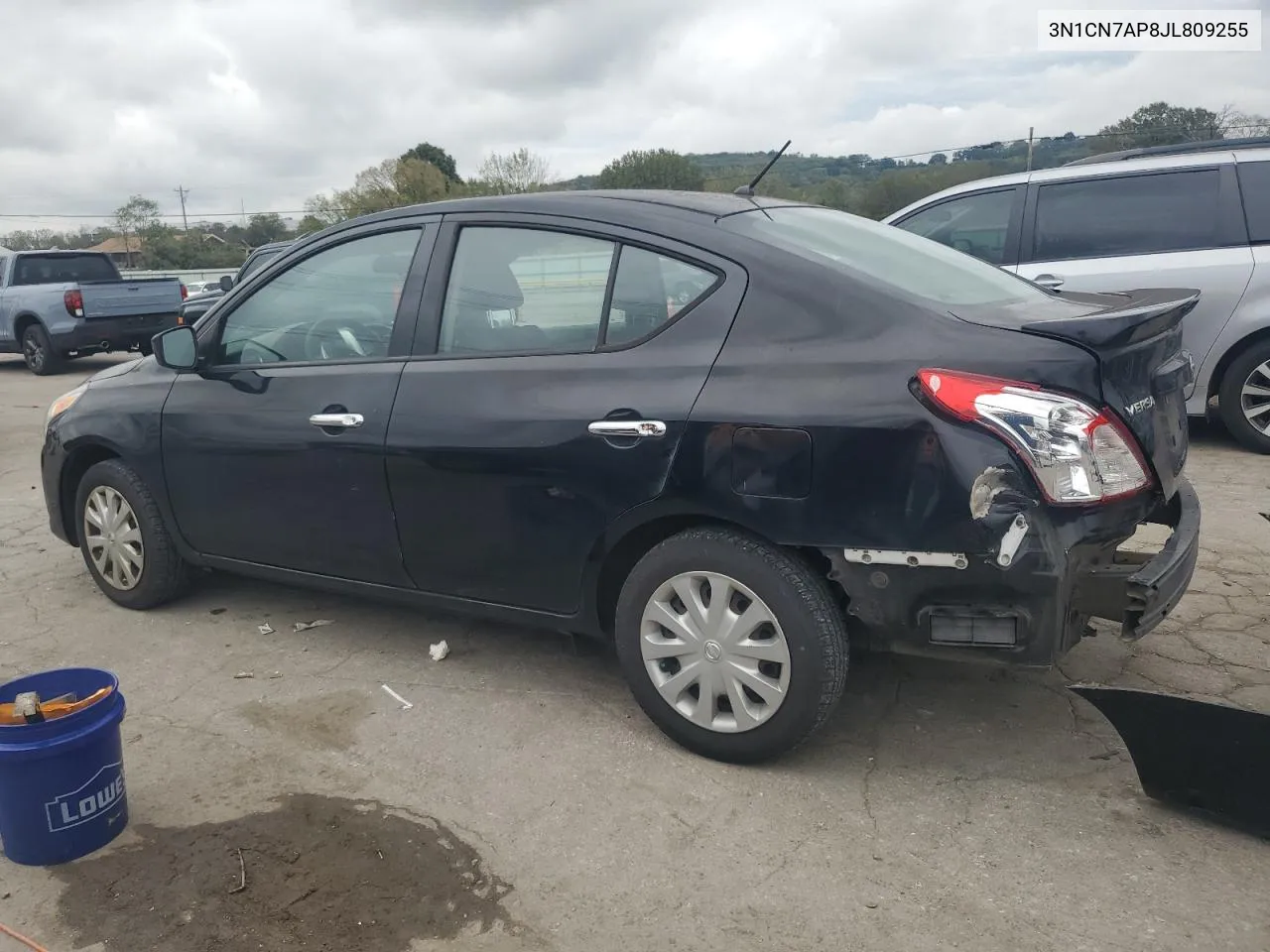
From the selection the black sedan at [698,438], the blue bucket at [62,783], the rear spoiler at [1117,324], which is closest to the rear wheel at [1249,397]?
the black sedan at [698,438]

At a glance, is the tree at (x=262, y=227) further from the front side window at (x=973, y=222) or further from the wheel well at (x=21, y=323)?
the front side window at (x=973, y=222)

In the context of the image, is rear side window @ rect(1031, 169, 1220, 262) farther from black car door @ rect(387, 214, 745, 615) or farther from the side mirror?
the side mirror

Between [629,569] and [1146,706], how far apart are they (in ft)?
5.04

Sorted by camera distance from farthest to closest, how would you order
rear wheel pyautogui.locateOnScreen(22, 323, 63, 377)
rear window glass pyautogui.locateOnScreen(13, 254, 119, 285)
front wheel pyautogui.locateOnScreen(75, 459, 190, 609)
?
rear window glass pyautogui.locateOnScreen(13, 254, 119, 285)
rear wheel pyautogui.locateOnScreen(22, 323, 63, 377)
front wheel pyautogui.locateOnScreen(75, 459, 190, 609)

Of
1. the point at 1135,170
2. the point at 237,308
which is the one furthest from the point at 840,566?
the point at 1135,170

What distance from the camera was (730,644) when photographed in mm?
2977

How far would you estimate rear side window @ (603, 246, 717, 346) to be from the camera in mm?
3127

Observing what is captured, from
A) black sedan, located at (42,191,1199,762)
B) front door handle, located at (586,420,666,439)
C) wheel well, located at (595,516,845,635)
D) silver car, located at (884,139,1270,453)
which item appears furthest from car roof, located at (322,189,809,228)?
silver car, located at (884,139,1270,453)

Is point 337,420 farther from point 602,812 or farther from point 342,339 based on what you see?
point 602,812

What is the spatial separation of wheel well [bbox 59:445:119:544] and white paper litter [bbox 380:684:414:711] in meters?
1.80

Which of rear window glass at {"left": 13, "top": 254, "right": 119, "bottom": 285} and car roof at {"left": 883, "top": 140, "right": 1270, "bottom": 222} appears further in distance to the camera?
rear window glass at {"left": 13, "top": 254, "right": 119, "bottom": 285}

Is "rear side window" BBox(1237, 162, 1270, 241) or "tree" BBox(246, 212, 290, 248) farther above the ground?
"tree" BBox(246, 212, 290, 248)

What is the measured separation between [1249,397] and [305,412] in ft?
19.5

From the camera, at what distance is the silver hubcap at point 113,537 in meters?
4.46
